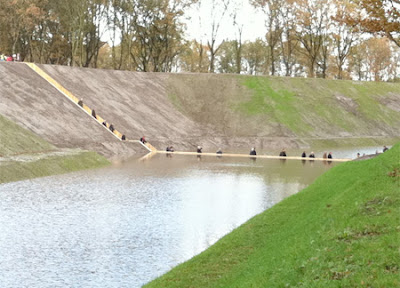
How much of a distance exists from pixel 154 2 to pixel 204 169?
205 ft

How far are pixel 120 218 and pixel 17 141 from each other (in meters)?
28.7

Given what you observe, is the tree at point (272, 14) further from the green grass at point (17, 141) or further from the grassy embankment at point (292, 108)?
the green grass at point (17, 141)

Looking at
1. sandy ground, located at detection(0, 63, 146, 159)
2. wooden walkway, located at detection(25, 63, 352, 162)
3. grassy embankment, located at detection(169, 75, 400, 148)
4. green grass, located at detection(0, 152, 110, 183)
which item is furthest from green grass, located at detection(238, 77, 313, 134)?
green grass, located at detection(0, 152, 110, 183)

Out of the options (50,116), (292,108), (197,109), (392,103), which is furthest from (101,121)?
(392,103)

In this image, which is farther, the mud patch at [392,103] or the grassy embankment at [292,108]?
the mud patch at [392,103]

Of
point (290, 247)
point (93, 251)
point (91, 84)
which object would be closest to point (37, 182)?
point (93, 251)

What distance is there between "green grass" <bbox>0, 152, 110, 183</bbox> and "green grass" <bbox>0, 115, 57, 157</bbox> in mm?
3357

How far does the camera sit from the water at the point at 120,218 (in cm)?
1984

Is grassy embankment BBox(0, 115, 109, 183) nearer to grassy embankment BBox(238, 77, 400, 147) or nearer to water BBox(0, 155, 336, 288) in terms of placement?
water BBox(0, 155, 336, 288)

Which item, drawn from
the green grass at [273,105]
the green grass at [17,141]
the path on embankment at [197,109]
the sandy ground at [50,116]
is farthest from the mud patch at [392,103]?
the green grass at [17,141]

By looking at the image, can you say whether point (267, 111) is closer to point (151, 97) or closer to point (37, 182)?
point (151, 97)

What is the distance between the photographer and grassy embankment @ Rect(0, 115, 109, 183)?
44.5 meters

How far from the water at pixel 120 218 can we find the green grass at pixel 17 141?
7362mm

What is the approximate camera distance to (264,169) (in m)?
54.2
